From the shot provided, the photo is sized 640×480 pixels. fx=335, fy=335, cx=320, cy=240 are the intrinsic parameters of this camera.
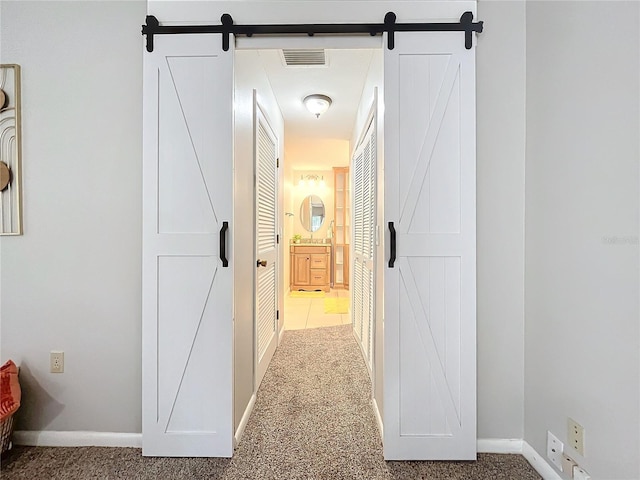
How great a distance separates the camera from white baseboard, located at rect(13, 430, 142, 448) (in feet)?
5.77

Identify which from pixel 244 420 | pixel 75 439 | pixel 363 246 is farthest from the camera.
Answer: pixel 363 246

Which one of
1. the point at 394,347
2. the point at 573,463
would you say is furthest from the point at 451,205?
the point at 573,463

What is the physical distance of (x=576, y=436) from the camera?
4.38 ft

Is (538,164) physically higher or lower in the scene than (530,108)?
lower

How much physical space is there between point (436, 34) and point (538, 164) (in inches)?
31.4

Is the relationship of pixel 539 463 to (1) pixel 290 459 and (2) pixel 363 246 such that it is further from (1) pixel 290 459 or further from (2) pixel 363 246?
(2) pixel 363 246

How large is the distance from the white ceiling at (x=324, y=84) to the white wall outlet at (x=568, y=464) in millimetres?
2522

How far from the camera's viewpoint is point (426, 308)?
64.9 inches

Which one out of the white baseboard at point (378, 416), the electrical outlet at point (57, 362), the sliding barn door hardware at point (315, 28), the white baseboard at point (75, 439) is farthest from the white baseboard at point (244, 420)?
the sliding barn door hardware at point (315, 28)

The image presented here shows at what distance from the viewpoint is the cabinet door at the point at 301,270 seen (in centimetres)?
645

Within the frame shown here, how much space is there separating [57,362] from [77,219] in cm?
77

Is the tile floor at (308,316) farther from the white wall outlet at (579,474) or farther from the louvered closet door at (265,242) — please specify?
the white wall outlet at (579,474)

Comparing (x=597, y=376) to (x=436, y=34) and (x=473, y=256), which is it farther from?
(x=436, y=34)

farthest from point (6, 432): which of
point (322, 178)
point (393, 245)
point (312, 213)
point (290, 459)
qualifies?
point (322, 178)
